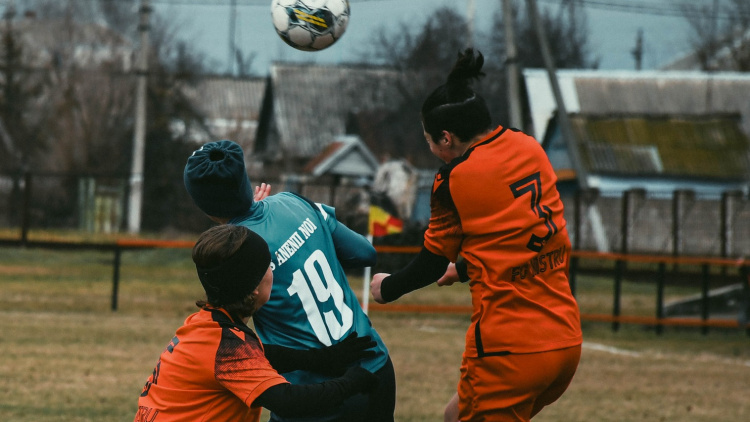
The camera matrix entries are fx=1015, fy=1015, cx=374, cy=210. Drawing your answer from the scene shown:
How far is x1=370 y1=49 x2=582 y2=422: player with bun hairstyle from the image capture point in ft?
12.9

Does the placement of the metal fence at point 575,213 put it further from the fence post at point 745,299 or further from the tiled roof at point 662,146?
the tiled roof at point 662,146

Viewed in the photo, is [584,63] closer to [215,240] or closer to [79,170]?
[79,170]

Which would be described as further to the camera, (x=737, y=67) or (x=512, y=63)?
(x=737, y=67)

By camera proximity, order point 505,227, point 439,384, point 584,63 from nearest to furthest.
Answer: point 505,227, point 439,384, point 584,63

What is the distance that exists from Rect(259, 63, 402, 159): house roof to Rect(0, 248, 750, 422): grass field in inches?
979

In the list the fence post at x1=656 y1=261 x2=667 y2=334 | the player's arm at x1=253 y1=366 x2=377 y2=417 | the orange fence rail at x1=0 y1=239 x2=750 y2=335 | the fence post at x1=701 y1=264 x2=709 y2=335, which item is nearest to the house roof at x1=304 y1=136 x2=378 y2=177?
the orange fence rail at x1=0 y1=239 x2=750 y2=335

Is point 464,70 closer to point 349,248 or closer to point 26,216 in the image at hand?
point 349,248

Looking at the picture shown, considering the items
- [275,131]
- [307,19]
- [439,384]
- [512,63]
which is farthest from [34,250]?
[275,131]

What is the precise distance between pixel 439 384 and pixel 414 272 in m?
5.41

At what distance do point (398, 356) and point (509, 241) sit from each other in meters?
7.39

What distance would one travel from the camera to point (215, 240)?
10.9ft

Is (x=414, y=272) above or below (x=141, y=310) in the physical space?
above

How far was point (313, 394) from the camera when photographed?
10.8 ft

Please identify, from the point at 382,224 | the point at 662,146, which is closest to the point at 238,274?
the point at 382,224
